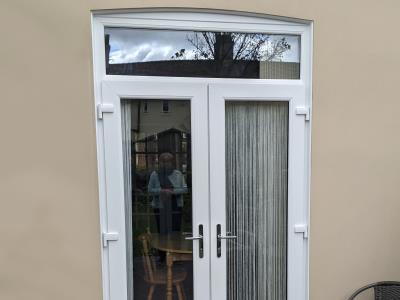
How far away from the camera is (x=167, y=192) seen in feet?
6.86

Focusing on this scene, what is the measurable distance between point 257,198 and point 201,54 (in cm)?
107

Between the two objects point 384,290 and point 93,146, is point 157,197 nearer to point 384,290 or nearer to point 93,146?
point 93,146

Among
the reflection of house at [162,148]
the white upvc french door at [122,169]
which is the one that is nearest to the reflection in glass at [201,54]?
the white upvc french door at [122,169]

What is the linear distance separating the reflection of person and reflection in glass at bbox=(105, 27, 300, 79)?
0.61 metres

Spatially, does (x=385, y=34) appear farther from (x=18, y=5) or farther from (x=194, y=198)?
(x=18, y=5)

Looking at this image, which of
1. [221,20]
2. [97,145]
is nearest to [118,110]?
[97,145]

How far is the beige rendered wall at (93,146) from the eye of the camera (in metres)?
1.85

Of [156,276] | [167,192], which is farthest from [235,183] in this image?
[156,276]

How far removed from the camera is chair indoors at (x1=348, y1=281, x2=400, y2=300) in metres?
2.16

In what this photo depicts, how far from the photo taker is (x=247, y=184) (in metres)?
2.16

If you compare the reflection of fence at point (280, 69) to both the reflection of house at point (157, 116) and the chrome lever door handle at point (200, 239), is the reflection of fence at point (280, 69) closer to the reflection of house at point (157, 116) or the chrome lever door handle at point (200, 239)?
the reflection of house at point (157, 116)

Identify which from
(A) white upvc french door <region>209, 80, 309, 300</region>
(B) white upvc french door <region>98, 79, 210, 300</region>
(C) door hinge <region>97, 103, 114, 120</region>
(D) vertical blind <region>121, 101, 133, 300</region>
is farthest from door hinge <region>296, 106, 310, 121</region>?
(C) door hinge <region>97, 103, 114, 120</region>

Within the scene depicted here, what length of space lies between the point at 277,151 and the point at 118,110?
1123mm

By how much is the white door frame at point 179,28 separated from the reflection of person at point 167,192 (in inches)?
12.2
